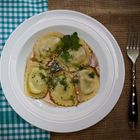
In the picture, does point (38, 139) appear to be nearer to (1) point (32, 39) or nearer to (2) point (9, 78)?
(2) point (9, 78)

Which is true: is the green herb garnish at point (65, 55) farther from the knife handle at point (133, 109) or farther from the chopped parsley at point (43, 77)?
the knife handle at point (133, 109)

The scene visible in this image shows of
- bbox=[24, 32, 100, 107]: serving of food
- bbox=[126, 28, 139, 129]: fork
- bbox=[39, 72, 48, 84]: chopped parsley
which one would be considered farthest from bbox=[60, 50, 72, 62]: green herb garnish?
bbox=[126, 28, 139, 129]: fork

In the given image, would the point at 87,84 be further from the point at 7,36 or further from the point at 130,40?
the point at 7,36

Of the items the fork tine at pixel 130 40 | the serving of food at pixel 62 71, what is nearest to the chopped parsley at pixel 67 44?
the serving of food at pixel 62 71

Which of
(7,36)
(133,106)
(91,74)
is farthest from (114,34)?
(7,36)

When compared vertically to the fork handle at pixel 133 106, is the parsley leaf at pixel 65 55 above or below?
above

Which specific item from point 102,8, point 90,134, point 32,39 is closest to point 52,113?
point 90,134
